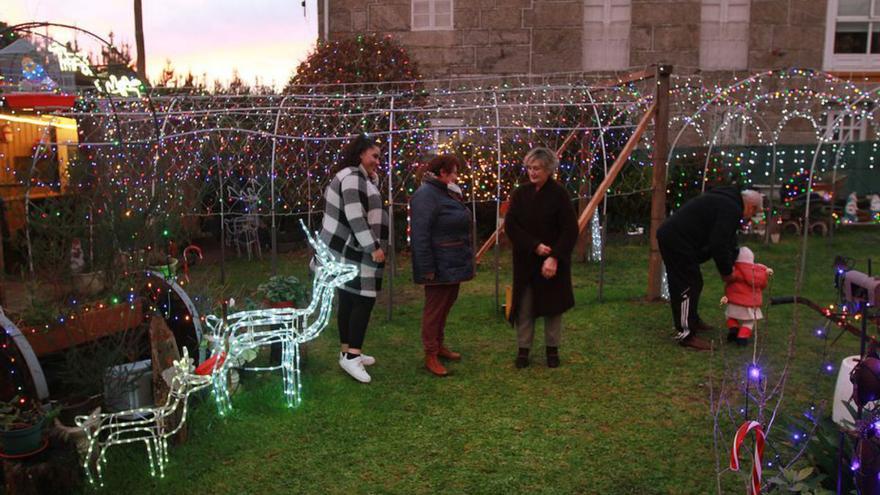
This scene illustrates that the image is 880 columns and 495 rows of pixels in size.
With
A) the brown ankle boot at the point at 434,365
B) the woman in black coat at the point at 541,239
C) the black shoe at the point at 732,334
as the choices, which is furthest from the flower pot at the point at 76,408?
the black shoe at the point at 732,334

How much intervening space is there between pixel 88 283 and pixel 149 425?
0.95 metres

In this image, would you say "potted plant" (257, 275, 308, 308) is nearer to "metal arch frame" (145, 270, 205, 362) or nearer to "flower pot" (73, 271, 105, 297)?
"metal arch frame" (145, 270, 205, 362)

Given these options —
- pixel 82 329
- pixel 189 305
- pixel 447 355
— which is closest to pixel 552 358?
pixel 447 355

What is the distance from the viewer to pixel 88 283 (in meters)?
4.34

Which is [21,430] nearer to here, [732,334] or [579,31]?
[732,334]

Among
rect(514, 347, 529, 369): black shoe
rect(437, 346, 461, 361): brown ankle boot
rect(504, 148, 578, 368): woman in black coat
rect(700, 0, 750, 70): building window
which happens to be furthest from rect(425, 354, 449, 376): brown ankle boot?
rect(700, 0, 750, 70): building window

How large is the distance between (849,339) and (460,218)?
412cm

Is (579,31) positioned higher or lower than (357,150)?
higher

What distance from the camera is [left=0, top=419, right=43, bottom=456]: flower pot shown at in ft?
11.3

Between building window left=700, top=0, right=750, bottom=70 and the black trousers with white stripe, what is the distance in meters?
10.6

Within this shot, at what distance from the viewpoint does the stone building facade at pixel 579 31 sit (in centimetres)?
1509

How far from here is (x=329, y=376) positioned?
223 inches

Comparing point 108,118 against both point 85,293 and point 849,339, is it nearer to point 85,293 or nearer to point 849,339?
point 85,293

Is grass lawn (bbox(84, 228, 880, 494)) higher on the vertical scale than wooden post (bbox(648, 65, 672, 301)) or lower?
lower
